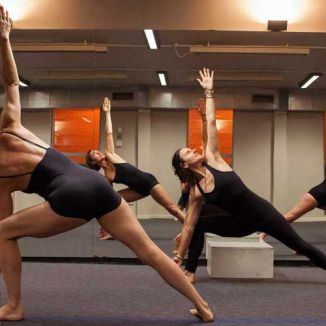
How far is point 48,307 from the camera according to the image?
2.60 metres

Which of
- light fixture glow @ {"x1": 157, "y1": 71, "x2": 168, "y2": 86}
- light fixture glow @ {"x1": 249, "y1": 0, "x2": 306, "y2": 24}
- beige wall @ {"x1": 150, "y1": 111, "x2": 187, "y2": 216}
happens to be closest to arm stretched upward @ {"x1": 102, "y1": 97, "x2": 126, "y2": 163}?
beige wall @ {"x1": 150, "y1": 111, "x2": 187, "y2": 216}

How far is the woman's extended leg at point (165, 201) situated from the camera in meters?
4.36

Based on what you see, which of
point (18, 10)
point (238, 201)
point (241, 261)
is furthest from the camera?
point (18, 10)

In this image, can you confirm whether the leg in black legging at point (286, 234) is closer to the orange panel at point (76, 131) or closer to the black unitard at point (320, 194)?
the black unitard at point (320, 194)

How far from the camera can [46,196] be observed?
210 cm

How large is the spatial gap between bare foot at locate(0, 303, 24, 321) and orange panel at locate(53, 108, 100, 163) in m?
2.17

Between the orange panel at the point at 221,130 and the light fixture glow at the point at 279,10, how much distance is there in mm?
941

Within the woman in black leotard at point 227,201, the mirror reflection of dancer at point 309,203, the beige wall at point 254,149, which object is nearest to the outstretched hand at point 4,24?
the woman in black leotard at point 227,201

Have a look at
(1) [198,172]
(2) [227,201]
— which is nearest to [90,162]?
(1) [198,172]

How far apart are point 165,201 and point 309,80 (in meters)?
1.79

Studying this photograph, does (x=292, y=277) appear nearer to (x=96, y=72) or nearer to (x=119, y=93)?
(x=119, y=93)

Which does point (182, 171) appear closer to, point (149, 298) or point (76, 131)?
point (149, 298)

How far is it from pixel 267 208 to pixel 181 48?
201cm

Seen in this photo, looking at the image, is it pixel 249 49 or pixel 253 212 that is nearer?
pixel 253 212
